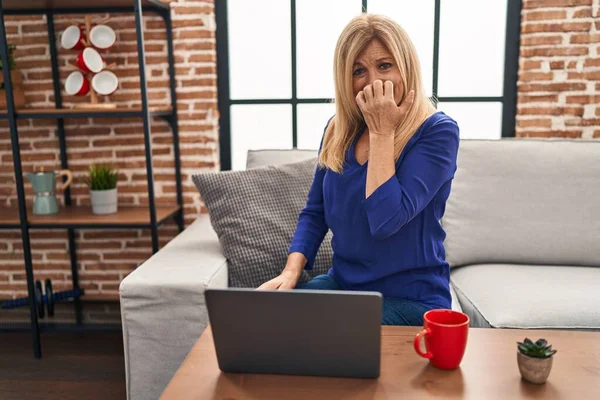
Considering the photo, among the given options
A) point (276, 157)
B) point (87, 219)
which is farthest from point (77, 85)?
point (276, 157)

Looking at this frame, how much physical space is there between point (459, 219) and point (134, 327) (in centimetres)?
130

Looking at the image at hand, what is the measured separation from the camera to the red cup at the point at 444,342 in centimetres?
92

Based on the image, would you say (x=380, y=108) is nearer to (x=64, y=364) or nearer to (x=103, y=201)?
(x=103, y=201)

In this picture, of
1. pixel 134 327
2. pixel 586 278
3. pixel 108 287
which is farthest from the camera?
pixel 108 287

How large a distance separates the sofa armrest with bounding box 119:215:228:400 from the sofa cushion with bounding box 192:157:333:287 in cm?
11

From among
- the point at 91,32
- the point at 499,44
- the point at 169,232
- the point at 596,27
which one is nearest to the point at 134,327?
the point at 169,232

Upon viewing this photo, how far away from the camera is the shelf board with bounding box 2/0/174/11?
2343 millimetres

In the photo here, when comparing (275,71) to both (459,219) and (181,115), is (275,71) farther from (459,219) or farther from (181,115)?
(459,219)

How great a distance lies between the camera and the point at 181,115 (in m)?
2.64

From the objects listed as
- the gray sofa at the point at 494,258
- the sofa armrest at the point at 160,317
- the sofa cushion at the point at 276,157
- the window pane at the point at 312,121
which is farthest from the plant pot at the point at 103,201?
the window pane at the point at 312,121

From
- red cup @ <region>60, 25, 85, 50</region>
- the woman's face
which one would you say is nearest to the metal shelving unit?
red cup @ <region>60, 25, 85, 50</region>

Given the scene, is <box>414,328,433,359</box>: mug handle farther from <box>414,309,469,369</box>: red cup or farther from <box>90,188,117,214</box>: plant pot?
<box>90,188,117,214</box>: plant pot

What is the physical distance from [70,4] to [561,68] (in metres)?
2.26

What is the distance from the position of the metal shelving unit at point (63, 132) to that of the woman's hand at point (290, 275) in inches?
39.5
